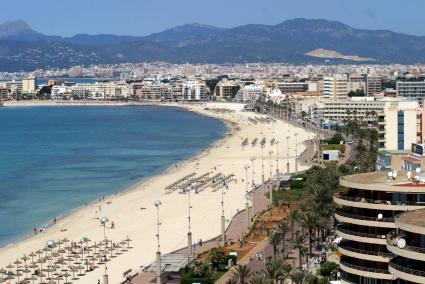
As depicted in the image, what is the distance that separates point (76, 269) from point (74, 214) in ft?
43.2

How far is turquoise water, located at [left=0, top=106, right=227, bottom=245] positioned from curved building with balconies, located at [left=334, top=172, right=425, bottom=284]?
2120 cm

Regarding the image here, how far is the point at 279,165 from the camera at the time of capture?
2406 inches

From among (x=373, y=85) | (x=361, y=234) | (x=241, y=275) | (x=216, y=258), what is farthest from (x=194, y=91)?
(x=361, y=234)

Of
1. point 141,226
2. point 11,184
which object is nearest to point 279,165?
point 11,184

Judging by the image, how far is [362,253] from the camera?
2061cm

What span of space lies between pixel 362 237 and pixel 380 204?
34.0 inches

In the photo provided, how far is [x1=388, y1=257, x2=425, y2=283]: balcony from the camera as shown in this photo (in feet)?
51.9

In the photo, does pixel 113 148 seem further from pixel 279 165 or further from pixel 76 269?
pixel 76 269

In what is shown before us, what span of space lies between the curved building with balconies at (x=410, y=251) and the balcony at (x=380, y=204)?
329 cm

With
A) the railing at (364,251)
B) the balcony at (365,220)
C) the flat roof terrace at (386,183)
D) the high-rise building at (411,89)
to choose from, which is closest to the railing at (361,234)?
the balcony at (365,220)

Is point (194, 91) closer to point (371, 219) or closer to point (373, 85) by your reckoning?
point (373, 85)

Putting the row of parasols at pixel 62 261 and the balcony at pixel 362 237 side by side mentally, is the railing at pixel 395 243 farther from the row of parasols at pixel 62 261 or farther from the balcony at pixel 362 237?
the row of parasols at pixel 62 261

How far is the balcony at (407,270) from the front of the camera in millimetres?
15805

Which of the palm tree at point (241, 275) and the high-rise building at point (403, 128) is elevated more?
the high-rise building at point (403, 128)
